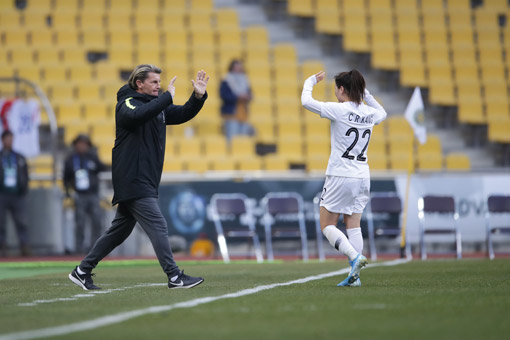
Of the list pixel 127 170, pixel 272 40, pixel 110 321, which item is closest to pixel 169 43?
A: pixel 272 40

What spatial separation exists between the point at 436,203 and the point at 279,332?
11.5 m

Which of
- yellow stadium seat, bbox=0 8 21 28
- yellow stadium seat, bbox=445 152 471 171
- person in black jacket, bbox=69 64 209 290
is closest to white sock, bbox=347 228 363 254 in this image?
person in black jacket, bbox=69 64 209 290

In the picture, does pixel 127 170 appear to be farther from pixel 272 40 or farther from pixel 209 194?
pixel 272 40

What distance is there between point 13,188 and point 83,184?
126 cm

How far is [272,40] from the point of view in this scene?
944 inches

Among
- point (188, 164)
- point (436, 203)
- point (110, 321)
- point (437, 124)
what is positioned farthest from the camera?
point (437, 124)

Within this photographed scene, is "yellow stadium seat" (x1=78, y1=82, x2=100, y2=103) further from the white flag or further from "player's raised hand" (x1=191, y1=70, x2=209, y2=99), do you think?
"player's raised hand" (x1=191, y1=70, x2=209, y2=99)

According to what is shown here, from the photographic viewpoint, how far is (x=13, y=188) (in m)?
17.8

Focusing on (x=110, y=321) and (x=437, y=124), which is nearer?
(x=110, y=321)

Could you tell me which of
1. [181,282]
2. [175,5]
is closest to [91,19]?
[175,5]

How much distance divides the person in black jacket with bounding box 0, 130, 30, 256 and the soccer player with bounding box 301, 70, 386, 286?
389 inches

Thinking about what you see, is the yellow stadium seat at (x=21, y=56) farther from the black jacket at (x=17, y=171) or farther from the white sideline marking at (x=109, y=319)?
the white sideline marking at (x=109, y=319)

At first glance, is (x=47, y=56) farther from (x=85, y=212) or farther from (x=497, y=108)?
(x=497, y=108)

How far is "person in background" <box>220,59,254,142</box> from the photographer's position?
65.9ft
